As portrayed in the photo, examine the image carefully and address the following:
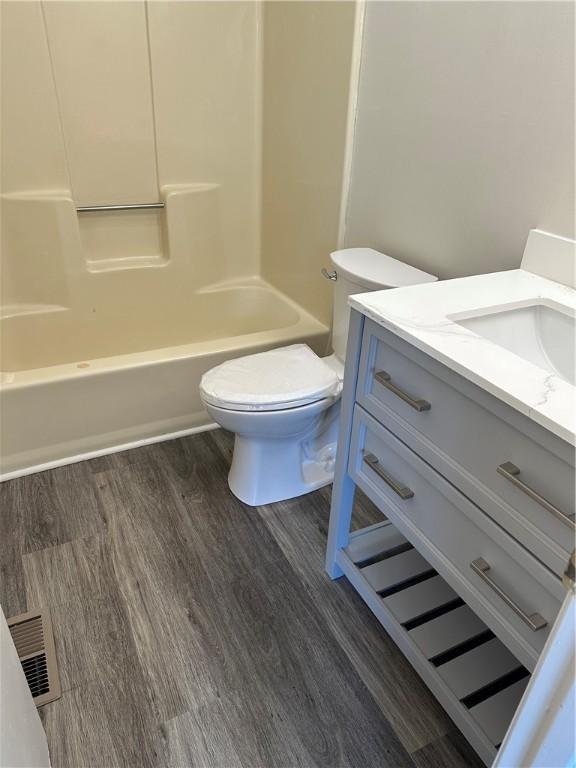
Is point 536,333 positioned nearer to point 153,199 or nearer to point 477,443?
point 477,443

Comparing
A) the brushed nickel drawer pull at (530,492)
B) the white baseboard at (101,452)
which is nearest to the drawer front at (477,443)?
the brushed nickel drawer pull at (530,492)

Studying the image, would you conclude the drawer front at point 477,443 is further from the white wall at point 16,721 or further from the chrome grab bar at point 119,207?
the chrome grab bar at point 119,207

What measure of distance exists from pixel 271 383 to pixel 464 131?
89 cm

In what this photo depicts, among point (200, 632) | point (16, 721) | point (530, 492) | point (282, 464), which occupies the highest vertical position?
point (530, 492)

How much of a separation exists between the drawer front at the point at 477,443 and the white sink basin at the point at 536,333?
0.18 meters

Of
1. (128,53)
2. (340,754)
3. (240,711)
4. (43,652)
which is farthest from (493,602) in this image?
(128,53)

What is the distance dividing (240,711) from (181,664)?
0.63ft

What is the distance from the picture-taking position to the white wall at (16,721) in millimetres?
797

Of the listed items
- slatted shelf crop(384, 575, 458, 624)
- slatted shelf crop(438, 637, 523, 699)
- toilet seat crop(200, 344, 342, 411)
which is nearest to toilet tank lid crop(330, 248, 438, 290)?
toilet seat crop(200, 344, 342, 411)

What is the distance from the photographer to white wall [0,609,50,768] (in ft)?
2.61

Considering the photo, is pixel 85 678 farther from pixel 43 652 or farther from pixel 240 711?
pixel 240 711

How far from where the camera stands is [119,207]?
2.38 metres

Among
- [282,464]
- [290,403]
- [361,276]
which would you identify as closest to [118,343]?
[282,464]

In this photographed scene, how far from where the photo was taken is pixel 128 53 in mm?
2164
